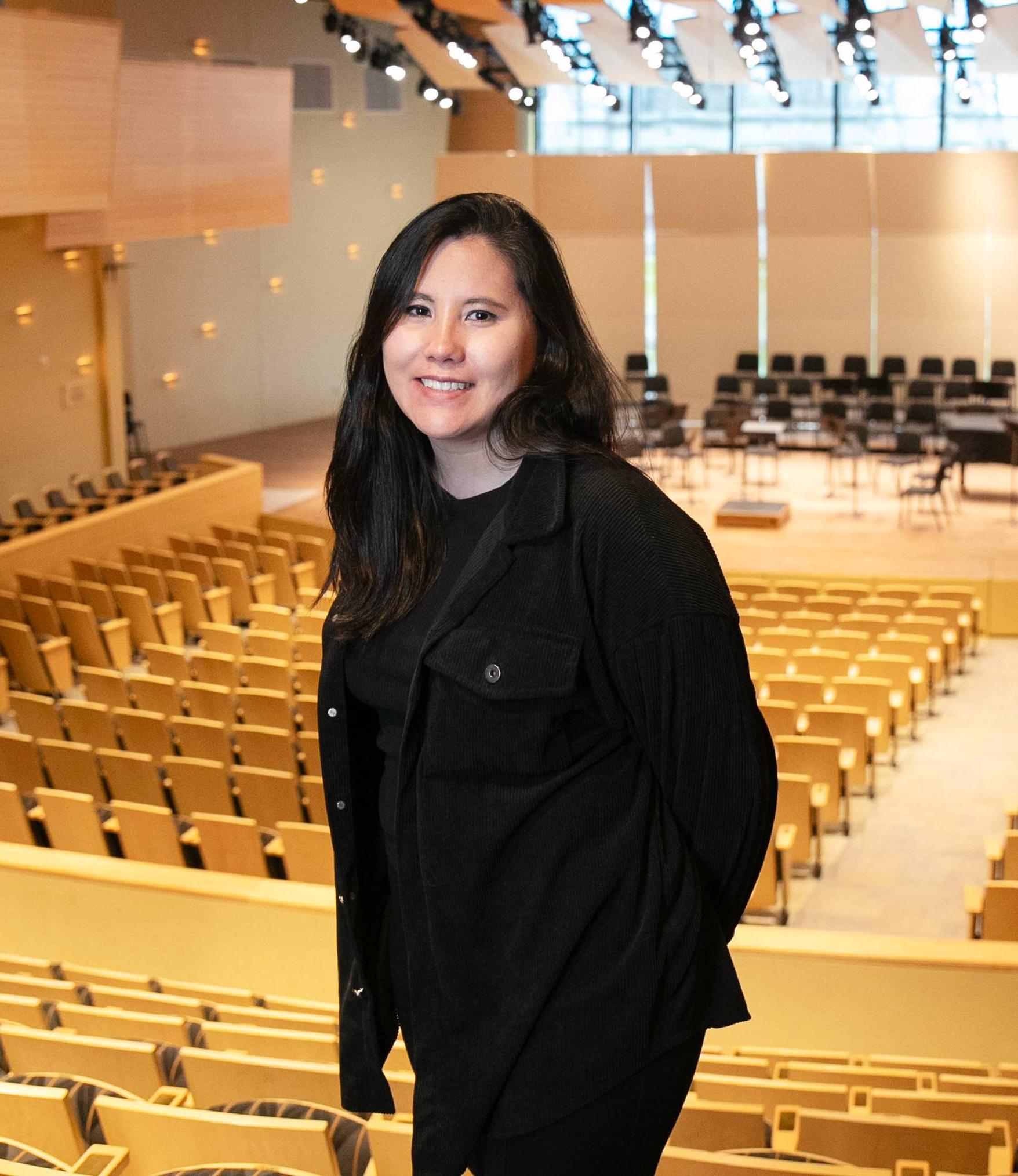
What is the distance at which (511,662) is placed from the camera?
1429 millimetres

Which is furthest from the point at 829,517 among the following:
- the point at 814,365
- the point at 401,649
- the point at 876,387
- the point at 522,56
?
the point at 401,649

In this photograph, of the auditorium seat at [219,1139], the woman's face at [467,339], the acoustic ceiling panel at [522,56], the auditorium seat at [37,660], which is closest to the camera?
the woman's face at [467,339]

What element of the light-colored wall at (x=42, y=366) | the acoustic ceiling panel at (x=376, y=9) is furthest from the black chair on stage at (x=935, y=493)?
the light-colored wall at (x=42, y=366)

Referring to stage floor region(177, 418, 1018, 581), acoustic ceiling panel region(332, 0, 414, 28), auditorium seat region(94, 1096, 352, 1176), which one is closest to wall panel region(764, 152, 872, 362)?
stage floor region(177, 418, 1018, 581)

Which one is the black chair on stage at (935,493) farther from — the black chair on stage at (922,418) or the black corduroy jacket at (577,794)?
the black corduroy jacket at (577,794)

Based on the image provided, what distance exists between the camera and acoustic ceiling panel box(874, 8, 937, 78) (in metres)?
15.9

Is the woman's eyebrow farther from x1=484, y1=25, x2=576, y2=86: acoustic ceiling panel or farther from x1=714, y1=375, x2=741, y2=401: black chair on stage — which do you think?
x1=714, y1=375, x2=741, y2=401: black chair on stage

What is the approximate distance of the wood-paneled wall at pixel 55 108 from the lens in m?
10.6

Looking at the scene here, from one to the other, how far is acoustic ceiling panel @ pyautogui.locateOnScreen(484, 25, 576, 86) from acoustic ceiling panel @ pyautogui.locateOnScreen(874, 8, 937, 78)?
152 inches

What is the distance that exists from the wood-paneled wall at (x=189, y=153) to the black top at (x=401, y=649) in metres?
11.7

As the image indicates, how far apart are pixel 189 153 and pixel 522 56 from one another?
527 centimetres

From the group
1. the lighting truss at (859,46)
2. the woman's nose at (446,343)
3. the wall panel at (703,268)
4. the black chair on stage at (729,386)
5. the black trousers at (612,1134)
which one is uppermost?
the lighting truss at (859,46)

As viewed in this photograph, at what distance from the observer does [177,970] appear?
4848 mm

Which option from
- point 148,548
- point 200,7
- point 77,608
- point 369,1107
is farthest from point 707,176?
point 369,1107
